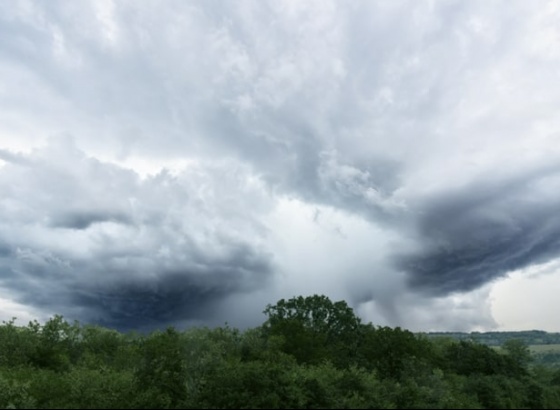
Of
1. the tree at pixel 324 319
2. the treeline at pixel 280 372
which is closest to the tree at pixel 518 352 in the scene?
the treeline at pixel 280 372

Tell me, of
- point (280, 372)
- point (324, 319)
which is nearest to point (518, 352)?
point (324, 319)

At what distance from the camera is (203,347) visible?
281 ft

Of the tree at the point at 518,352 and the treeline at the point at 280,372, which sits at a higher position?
the tree at the point at 518,352

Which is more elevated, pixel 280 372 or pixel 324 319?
pixel 324 319

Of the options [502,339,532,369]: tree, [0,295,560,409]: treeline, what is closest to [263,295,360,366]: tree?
[0,295,560,409]: treeline

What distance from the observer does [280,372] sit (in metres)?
66.1

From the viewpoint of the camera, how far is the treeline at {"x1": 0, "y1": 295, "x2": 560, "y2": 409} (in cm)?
6250

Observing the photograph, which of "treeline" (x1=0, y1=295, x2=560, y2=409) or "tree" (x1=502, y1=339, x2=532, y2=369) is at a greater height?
"tree" (x1=502, y1=339, x2=532, y2=369)

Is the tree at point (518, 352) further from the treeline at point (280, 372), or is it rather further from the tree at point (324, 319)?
the tree at point (324, 319)

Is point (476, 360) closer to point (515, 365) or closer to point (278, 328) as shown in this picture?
point (515, 365)

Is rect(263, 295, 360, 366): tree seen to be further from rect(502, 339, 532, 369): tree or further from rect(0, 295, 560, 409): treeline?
rect(502, 339, 532, 369): tree

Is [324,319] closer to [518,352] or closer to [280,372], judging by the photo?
[518,352]

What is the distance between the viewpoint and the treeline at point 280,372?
205ft

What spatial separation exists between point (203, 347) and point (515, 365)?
3036 inches
